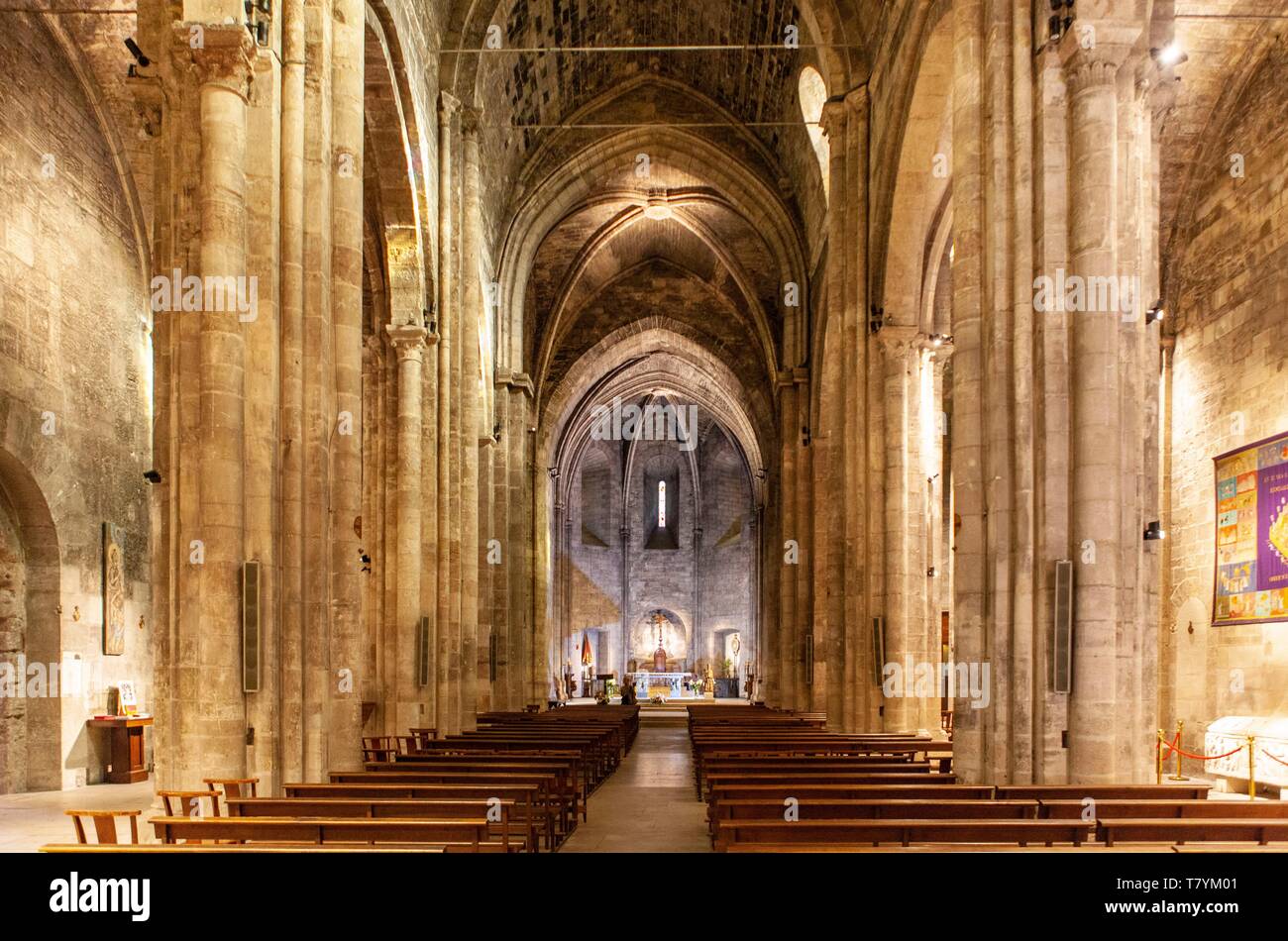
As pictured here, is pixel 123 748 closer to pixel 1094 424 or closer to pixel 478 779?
pixel 478 779

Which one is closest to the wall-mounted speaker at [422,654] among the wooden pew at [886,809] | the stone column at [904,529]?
the stone column at [904,529]

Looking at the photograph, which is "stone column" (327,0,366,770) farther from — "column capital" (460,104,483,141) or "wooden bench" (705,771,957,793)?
"column capital" (460,104,483,141)

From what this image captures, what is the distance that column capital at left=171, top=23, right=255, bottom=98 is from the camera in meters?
10.2

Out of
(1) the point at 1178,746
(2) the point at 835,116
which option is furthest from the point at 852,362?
(1) the point at 1178,746

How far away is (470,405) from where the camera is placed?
22.1 m

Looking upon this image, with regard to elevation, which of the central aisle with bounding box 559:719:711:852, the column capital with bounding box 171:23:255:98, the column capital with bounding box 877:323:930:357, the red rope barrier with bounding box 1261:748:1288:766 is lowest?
the central aisle with bounding box 559:719:711:852

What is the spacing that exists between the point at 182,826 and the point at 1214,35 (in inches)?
715

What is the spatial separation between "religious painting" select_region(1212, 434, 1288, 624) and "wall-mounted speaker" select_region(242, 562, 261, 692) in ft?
45.6

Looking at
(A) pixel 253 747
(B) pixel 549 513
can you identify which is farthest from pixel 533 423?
(A) pixel 253 747

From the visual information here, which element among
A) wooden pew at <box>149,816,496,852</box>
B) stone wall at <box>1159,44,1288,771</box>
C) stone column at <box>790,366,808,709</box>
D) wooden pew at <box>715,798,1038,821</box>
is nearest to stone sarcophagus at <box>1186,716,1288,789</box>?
stone wall at <box>1159,44,1288,771</box>

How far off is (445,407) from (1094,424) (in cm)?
1307

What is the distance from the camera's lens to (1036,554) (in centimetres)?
1091

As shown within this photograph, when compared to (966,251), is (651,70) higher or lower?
higher
